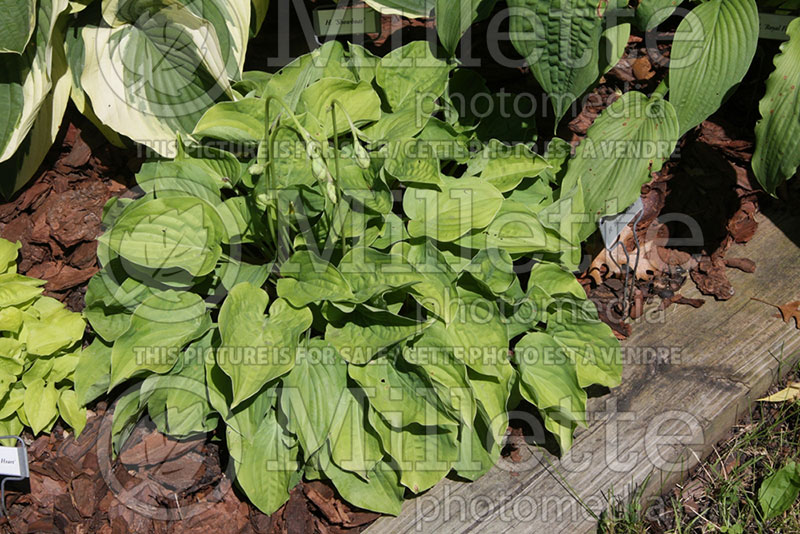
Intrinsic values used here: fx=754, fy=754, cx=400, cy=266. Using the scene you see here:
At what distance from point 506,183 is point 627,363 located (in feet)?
1.95

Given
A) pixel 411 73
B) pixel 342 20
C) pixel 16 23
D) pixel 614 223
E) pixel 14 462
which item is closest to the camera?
pixel 14 462

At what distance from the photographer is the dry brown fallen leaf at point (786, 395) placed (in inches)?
78.7

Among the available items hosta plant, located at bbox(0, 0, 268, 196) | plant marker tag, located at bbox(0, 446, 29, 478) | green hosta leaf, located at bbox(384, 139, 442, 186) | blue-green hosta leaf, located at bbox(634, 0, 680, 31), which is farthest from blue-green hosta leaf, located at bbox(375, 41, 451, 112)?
plant marker tag, located at bbox(0, 446, 29, 478)

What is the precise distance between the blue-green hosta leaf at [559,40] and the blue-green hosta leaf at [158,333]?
0.94m

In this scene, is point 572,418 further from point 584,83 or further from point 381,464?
point 584,83

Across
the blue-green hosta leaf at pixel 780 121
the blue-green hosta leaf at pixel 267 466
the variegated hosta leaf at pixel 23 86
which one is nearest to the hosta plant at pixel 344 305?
the blue-green hosta leaf at pixel 267 466

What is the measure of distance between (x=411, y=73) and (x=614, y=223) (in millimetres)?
656

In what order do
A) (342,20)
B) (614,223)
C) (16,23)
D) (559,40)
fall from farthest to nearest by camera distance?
(342,20) → (614,223) → (16,23) → (559,40)

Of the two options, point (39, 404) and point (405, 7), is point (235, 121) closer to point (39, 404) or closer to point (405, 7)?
point (405, 7)

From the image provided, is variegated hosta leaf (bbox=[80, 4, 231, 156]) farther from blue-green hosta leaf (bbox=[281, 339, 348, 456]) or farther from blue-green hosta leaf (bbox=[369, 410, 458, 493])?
blue-green hosta leaf (bbox=[369, 410, 458, 493])

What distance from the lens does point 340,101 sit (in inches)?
72.7

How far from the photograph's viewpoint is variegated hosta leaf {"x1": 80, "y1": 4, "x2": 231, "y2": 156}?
198 centimetres

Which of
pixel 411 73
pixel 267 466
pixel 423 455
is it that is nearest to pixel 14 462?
pixel 267 466

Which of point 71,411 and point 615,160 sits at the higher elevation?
point 615,160
